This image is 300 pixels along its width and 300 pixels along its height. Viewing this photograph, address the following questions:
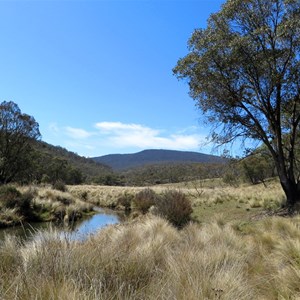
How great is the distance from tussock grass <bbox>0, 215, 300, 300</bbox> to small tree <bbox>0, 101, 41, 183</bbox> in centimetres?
3251

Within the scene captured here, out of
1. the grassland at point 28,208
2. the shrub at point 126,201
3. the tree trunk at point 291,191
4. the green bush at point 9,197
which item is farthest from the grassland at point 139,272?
the shrub at point 126,201

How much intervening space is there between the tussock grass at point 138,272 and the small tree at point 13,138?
3251 centimetres

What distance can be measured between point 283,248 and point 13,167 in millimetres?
36714

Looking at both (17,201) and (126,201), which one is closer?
(17,201)

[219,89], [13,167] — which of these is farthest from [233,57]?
[13,167]

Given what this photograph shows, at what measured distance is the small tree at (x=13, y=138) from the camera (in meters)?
35.2

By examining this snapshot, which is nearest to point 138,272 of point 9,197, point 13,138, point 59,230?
point 59,230

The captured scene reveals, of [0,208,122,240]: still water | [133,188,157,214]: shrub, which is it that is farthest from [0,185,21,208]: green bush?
[133,188,157,214]: shrub

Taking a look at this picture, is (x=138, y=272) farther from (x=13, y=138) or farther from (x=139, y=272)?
(x=13, y=138)

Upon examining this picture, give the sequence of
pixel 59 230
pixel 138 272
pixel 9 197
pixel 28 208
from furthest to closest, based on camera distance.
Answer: pixel 28 208 → pixel 9 197 → pixel 59 230 → pixel 138 272

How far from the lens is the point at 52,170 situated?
217ft

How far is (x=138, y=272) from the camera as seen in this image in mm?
4555

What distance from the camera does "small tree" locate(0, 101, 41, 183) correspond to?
3516 centimetres

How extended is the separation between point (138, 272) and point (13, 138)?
3534 centimetres
